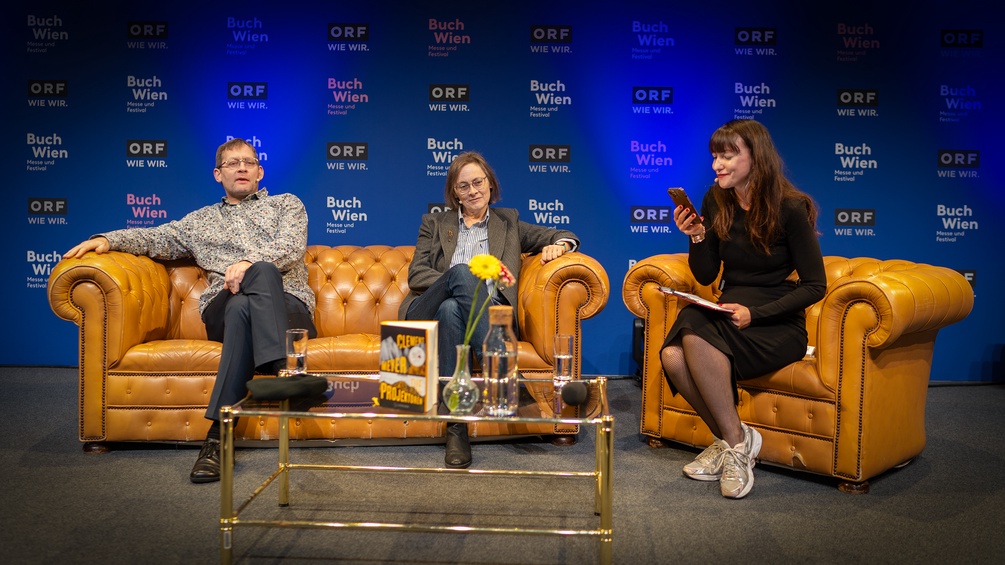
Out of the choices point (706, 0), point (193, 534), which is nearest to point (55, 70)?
point (193, 534)

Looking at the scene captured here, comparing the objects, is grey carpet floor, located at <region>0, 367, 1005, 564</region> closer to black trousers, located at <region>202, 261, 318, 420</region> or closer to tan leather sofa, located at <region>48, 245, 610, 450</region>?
tan leather sofa, located at <region>48, 245, 610, 450</region>

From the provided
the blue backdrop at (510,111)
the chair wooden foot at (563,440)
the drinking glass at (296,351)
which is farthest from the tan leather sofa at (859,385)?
the blue backdrop at (510,111)

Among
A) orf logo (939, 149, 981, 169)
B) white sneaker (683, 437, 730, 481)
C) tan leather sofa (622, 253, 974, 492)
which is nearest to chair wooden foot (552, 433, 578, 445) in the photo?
tan leather sofa (622, 253, 974, 492)

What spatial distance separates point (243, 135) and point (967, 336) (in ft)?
14.2

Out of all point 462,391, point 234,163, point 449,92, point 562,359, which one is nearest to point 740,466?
point 562,359

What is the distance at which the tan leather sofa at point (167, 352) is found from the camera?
119 inches

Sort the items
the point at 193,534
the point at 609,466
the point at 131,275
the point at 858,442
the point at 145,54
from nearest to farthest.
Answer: the point at 609,466 < the point at 193,534 < the point at 858,442 < the point at 131,275 < the point at 145,54

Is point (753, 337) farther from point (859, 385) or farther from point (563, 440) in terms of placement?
point (563, 440)

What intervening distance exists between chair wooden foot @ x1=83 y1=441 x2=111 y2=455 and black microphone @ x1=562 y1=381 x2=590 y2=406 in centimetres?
191

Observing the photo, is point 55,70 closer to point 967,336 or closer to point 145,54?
point 145,54

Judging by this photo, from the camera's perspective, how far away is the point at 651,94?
4.62 metres

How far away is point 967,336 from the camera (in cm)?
468

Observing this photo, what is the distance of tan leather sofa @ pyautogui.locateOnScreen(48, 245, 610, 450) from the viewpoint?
3.03 metres

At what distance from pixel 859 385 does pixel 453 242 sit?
170cm
